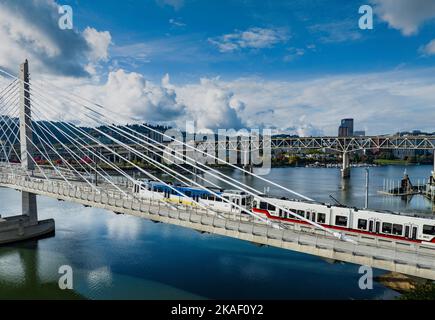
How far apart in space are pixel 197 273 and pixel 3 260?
11.9 meters

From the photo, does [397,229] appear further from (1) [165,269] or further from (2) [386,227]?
(1) [165,269]

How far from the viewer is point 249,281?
52.2 ft

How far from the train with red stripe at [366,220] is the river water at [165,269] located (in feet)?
9.38

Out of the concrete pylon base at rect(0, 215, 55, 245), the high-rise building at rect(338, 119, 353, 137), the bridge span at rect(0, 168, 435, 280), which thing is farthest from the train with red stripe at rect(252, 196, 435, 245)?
the high-rise building at rect(338, 119, 353, 137)

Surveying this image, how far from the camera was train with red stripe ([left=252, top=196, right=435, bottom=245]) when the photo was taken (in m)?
12.7

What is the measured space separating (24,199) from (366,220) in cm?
2126

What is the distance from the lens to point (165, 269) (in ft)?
57.2

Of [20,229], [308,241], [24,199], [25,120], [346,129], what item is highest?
[346,129]

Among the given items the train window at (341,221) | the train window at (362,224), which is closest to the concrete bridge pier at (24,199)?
the train window at (341,221)

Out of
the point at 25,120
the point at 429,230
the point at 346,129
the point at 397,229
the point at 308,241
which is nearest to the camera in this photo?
the point at 308,241

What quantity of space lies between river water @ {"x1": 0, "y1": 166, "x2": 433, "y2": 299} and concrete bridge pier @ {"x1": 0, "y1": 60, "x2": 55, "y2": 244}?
921 mm

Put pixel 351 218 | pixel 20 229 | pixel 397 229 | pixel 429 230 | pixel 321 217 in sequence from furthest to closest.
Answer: pixel 20 229, pixel 321 217, pixel 351 218, pixel 397 229, pixel 429 230

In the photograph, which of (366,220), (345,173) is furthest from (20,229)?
(345,173)
